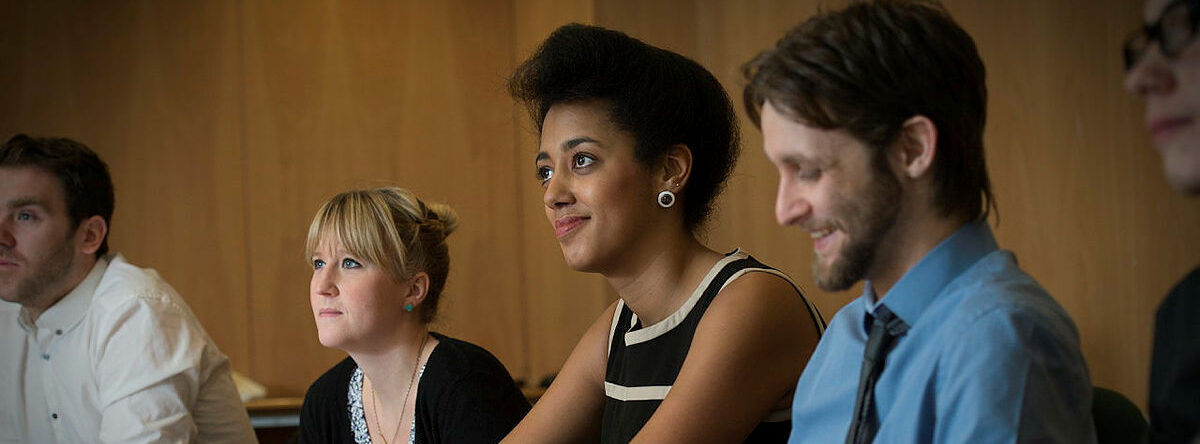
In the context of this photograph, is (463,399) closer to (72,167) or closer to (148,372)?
(148,372)

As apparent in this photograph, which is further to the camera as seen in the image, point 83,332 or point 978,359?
point 83,332

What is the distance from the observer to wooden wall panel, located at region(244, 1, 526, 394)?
4938 mm

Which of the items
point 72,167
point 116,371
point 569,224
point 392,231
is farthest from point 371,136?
point 569,224

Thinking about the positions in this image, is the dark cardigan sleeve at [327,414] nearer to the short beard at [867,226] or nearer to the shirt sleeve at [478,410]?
the shirt sleeve at [478,410]

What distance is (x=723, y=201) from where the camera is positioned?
405cm

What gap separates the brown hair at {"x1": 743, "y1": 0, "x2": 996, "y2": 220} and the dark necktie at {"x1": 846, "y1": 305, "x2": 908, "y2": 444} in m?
0.14

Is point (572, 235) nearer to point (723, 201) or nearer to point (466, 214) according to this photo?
point (723, 201)

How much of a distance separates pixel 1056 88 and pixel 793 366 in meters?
1.46

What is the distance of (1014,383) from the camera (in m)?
1.12

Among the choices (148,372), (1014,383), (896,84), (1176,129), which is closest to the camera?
(1176,129)

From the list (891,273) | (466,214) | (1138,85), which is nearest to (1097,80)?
(891,273)

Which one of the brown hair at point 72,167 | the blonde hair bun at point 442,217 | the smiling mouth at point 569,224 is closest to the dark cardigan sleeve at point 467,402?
the blonde hair bun at point 442,217

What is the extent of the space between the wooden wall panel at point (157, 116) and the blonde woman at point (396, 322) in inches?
103

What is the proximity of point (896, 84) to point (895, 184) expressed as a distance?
108mm
